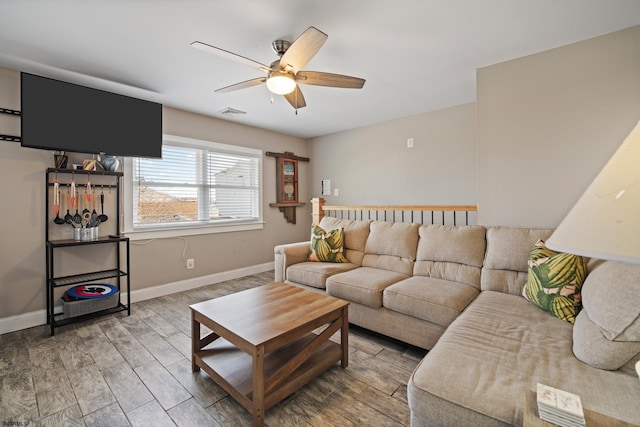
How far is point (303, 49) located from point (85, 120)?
2.28 metres

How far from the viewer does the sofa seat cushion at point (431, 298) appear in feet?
6.70

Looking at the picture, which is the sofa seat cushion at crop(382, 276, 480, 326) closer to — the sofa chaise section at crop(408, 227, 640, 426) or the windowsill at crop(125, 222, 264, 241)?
the sofa chaise section at crop(408, 227, 640, 426)

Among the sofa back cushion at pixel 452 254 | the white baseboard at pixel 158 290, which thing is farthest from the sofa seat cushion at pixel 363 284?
the white baseboard at pixel 158 290

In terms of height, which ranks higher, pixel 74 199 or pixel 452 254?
pixel 74 199

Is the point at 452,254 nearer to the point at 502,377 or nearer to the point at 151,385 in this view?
the point at 502,377

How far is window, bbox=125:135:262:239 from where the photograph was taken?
11.5 ft

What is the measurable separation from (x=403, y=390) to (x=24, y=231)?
3.57 m

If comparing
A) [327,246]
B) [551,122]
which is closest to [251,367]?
[327,246]

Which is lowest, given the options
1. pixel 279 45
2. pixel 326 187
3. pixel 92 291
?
pixel 92 291

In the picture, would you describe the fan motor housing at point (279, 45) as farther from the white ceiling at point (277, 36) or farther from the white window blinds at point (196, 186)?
the white window blinds at point (196, 186)

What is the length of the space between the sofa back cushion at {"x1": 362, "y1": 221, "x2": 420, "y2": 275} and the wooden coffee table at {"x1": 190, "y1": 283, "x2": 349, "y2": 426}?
1.09 meters

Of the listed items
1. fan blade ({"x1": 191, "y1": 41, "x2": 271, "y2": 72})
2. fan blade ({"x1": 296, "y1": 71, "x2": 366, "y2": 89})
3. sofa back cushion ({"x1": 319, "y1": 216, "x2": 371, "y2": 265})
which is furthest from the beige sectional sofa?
fan blade ({"x1": 191, "y1": 41, "x2": 271, "y2": 72})

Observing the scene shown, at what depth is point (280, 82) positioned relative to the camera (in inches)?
81.7

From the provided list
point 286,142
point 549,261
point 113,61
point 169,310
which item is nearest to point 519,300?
point 549,261
